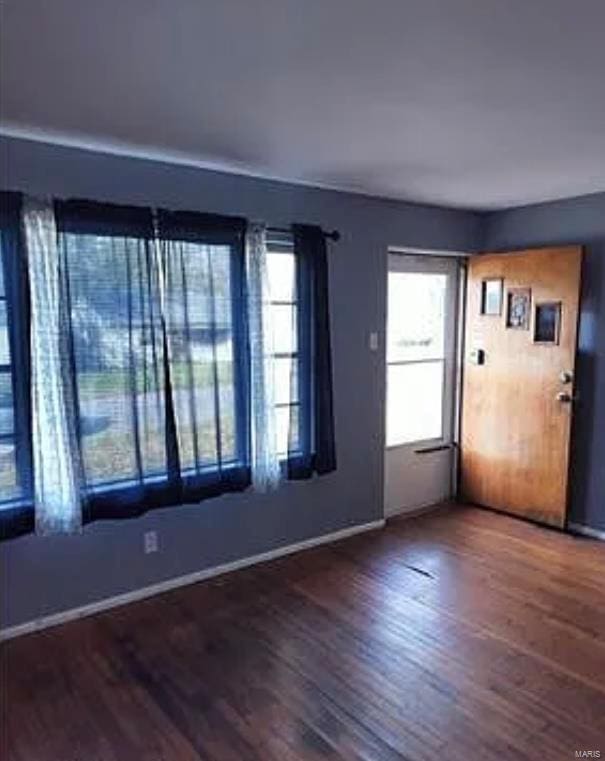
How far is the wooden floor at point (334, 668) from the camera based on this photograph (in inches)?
82.7

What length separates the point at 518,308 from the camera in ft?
13.8

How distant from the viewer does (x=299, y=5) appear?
149 cm

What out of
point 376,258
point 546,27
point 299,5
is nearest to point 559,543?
point 376,258

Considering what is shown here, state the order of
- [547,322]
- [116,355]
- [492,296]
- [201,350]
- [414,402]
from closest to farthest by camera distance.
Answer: [116,355] → [201,350] → [547,322] → [492,296] → [414,402]

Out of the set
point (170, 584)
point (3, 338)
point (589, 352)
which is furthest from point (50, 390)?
point (589, 352)

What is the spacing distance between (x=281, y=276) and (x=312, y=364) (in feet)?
1.80

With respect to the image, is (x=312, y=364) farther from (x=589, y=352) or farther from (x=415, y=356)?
(x=589, y=352)

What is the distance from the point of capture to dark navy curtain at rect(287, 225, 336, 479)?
3515 mm

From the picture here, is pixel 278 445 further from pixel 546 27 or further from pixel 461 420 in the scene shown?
pixel 546 27

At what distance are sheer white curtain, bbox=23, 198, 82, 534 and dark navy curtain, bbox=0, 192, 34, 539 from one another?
0.03 metres

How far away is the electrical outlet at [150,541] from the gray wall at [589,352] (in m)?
2.75

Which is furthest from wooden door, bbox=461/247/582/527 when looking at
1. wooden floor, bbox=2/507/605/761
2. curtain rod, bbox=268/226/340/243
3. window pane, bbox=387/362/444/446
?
curtain rod, bbox=268/226/340/243

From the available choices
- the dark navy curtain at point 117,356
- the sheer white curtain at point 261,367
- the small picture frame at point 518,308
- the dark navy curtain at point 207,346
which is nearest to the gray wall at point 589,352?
the small picture frame at point 518,308

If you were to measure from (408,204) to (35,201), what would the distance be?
2433mm
